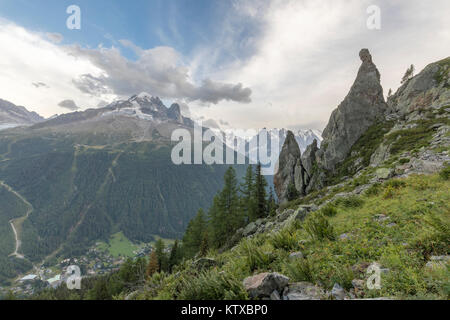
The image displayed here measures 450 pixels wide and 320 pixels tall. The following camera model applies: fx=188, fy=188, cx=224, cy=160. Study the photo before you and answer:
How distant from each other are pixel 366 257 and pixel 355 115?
170 ft

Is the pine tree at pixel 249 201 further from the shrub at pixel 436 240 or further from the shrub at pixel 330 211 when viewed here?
the shrub at pixel 436 240

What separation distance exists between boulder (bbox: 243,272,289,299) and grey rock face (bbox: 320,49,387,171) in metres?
44.9

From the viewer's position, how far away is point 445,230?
5.38 m

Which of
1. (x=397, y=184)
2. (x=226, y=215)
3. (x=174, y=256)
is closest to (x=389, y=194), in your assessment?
→ (x=397, y=184)

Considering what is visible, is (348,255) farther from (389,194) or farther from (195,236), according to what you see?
(195,236)

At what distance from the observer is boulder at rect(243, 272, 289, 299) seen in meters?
4.33

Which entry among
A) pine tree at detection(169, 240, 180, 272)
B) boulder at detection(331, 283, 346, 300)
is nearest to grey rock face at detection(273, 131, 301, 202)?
pine tree at detection(169, 240, 180, 272)

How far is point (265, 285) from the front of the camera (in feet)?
14.5

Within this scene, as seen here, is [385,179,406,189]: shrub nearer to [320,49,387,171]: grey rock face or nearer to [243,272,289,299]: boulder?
[243,272,289,299]: boulder

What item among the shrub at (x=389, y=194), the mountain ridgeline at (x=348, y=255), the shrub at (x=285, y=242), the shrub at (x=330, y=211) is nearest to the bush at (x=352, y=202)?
the mountain ridgeline at (x=348, y=255)

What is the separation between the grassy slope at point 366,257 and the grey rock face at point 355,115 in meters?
38.0

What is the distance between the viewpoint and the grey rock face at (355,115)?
44.8 m

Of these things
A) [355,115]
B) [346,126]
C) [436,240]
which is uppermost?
[355,115]
